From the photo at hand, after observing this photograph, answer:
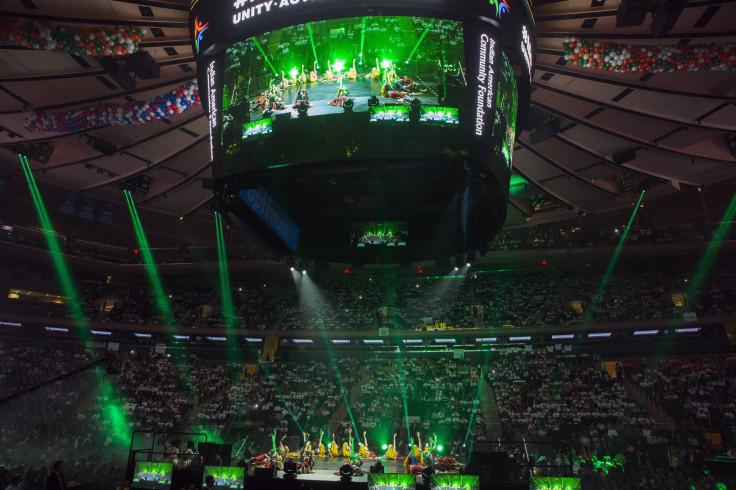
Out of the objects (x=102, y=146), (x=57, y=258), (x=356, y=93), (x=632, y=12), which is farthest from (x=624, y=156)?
(x=57, y=258)

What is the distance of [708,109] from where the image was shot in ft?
51.1

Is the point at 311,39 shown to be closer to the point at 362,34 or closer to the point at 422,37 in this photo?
the point at 362,34

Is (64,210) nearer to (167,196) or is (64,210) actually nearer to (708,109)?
(167,196)

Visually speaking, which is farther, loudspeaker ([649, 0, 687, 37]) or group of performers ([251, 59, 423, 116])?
loudspeaker ([649, 0, 687, 37])

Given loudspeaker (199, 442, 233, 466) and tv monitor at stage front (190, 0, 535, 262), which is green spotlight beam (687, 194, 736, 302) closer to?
tv monitor at stage front (190, 0, 535, 262)

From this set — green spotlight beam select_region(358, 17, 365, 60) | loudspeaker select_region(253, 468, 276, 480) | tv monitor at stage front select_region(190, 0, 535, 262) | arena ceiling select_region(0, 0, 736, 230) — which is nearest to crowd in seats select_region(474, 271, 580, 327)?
arena ceiling select_region(0, 0, 736, 230)

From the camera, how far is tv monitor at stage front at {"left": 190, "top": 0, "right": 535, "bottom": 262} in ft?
33.2

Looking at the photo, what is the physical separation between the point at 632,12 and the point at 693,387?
2274 centimetres

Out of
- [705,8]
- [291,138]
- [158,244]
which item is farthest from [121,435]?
[705,8]

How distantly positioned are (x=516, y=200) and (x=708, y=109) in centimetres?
1427

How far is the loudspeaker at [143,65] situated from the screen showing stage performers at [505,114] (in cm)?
960

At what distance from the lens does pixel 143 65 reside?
13.2 meters

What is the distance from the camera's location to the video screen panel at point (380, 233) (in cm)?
1504

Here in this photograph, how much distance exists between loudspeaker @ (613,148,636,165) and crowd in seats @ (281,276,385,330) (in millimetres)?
19508
